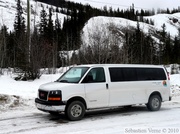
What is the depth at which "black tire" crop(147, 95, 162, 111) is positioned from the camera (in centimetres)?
970

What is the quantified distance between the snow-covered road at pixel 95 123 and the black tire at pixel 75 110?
0.21 meters

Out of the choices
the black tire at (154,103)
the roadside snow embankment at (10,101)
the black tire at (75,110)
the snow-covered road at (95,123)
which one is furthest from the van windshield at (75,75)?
the black tire at (154,103)

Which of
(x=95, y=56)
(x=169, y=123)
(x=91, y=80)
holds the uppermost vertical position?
(x=95, y=56)

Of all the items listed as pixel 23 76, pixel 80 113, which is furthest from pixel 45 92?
pixel 23 76

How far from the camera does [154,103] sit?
32.2 feet


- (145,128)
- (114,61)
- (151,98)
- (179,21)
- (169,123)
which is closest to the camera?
(145,128)

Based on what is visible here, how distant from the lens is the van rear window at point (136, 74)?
8961mm

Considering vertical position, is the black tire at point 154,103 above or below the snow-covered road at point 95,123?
above

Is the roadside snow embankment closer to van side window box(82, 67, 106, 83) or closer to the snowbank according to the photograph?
the snowbank

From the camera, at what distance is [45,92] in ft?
26.2

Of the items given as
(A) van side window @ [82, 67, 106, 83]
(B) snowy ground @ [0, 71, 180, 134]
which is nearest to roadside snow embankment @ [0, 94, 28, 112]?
(B) snowy ground @ [0, 71, 180, 134]

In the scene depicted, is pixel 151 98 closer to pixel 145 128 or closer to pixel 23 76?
pixel 145 128

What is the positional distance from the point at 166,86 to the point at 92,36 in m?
14.8

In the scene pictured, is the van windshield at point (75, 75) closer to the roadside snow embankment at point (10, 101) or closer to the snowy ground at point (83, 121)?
the snowy ground at point (83, 121)
